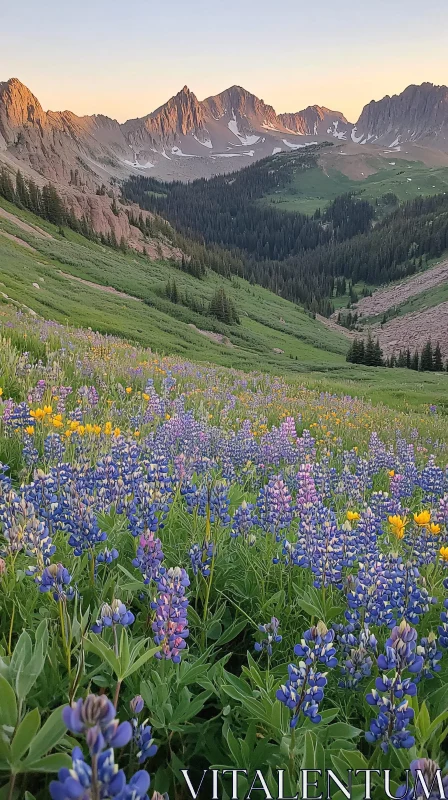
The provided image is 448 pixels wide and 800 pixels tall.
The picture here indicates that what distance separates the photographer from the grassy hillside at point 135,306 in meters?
35.3

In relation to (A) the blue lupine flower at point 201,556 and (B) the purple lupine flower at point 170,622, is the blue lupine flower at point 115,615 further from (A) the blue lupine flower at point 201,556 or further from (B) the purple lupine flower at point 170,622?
(A) the blue lupine flower at point 201,556

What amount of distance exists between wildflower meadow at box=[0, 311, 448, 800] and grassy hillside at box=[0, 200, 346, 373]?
→ 71.2 ft

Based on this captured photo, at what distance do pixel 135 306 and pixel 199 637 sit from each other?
161ft

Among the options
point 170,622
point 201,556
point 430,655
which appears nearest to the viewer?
point 170,622

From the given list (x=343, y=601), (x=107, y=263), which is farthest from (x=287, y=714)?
(x=107, y=263)

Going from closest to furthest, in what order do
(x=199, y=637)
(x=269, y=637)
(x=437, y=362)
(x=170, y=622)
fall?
(x=170, y=622), (x=269, y=637), (x=199, y=637), (x=437, y=362)

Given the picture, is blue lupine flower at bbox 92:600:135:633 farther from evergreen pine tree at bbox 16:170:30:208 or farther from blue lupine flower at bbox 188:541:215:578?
evergreen pine tree at bbox 16:170:30:208

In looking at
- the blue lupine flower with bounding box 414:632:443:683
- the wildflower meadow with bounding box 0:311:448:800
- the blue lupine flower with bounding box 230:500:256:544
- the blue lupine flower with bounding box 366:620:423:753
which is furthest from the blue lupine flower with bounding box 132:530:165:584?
the blue lupine flower with bounding box 414:632:443:683

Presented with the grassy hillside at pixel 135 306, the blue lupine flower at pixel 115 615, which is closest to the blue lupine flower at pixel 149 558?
the blue lupine flower at pixel 115 615

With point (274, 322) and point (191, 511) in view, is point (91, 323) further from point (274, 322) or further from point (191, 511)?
point (274, 322)

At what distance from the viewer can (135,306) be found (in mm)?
49469

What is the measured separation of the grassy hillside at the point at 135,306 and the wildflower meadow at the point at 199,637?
71.2 feet

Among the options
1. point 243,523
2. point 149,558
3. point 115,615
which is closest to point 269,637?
point 149,558

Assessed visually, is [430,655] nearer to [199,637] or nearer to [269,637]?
[269,637]
